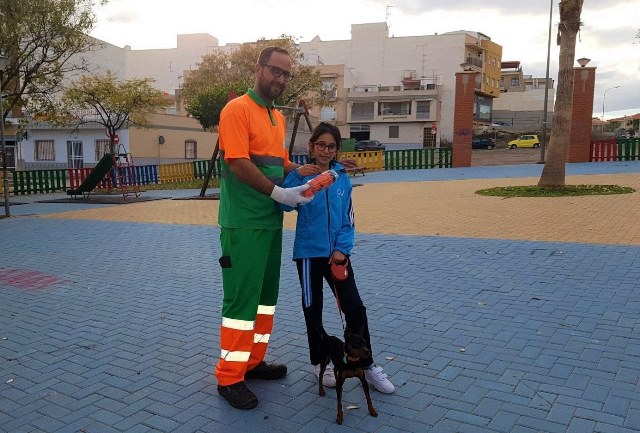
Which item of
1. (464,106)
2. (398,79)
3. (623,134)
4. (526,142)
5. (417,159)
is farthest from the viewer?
(623,134)

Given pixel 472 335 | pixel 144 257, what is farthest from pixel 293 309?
pixel 144 257

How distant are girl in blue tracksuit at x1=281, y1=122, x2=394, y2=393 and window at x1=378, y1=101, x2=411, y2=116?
55.4 metres

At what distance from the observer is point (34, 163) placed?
119 ft

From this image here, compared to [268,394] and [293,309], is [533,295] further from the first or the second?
[268,394]

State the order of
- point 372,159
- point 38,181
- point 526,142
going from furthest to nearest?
point 526,142 → point 372,159 → point 38,181

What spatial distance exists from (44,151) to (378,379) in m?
38.2

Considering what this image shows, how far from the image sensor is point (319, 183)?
301cm

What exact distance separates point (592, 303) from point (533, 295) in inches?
19.9

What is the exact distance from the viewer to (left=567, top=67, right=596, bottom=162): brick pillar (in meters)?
23.2

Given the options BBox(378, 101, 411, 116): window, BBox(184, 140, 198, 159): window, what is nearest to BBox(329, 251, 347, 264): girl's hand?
BBox(184, 140, 198, 159): window

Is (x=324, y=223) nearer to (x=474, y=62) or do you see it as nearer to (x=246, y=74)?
(x=246, y=74)

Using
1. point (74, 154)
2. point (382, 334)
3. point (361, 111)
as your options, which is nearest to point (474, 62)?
point (361, 111)

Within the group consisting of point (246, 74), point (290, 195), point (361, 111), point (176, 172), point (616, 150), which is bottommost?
point (176, 172)

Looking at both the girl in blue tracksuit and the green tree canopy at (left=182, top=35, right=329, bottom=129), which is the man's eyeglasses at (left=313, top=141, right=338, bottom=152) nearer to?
the girl in blue tracksuit
